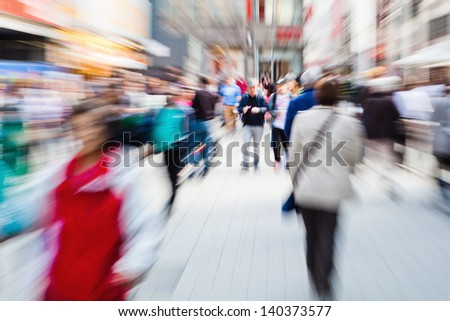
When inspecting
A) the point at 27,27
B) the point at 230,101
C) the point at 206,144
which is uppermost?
the point at 27,27

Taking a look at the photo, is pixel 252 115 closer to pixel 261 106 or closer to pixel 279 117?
pixel 261 106

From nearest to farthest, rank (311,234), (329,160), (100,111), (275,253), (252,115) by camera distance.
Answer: (100,111) → (329,160) → (311,234) → (275,253) → (252,115)

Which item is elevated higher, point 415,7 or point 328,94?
point 415,7

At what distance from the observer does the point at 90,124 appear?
2.25m

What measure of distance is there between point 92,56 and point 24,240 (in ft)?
37.6

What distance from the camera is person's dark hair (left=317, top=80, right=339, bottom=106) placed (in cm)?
320

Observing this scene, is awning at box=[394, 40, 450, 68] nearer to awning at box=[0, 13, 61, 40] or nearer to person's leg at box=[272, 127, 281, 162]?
person's leg at box=[272, 127, 281, 162]

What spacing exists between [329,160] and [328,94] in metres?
0.40

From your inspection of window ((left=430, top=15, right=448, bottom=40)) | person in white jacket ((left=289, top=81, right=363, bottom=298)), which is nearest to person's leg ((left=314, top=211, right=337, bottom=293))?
person in white jacket ((left=289, top=81, right=363, bottom=298))

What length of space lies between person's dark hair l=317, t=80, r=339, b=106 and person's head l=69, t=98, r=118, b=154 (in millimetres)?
1405

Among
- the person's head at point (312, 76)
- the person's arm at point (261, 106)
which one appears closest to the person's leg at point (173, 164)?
the person's head at point (312, 76)

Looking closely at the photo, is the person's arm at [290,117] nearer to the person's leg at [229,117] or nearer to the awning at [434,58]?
the awning at [434,58]

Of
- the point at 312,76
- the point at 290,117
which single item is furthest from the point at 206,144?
the point at 312,76

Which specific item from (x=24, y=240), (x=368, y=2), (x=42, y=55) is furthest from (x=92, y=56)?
(x=368, y=2)
